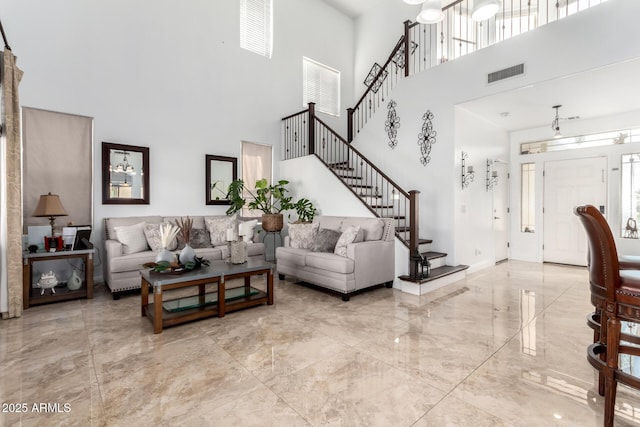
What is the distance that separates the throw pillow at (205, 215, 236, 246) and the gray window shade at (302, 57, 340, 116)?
3.57m

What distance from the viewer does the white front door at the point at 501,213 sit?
6.45m

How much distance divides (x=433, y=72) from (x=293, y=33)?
351cm

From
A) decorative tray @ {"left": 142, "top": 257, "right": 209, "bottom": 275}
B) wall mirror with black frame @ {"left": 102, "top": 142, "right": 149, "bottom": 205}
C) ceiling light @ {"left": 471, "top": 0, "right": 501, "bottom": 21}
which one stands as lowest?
decorative tray @ {"left": 142, "top": 257, "right": 209, "bottom": 275}

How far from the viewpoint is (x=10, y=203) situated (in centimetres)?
316

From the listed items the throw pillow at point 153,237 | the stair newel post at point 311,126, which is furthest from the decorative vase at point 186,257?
the stair newel post at point 311,126

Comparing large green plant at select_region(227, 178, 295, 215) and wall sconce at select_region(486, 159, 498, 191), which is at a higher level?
wall sconce at select_region(486, 159, 498, 191)

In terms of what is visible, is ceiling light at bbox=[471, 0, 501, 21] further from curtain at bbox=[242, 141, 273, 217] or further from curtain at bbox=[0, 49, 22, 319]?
curtain at bbox=[0, 49, 22, 319]

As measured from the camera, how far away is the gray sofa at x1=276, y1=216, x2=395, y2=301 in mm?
3994

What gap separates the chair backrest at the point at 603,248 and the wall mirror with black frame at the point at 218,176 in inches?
215

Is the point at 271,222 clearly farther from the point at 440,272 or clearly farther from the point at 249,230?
the point at 440,272

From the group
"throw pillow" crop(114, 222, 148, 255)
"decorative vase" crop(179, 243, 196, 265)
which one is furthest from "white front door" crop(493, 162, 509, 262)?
"throw pillow" crop(114, 222, 148, 255)

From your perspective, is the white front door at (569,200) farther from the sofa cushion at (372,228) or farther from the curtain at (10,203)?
the curtain at (10,203)

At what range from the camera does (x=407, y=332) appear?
297 centimetres

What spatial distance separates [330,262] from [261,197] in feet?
8.69
